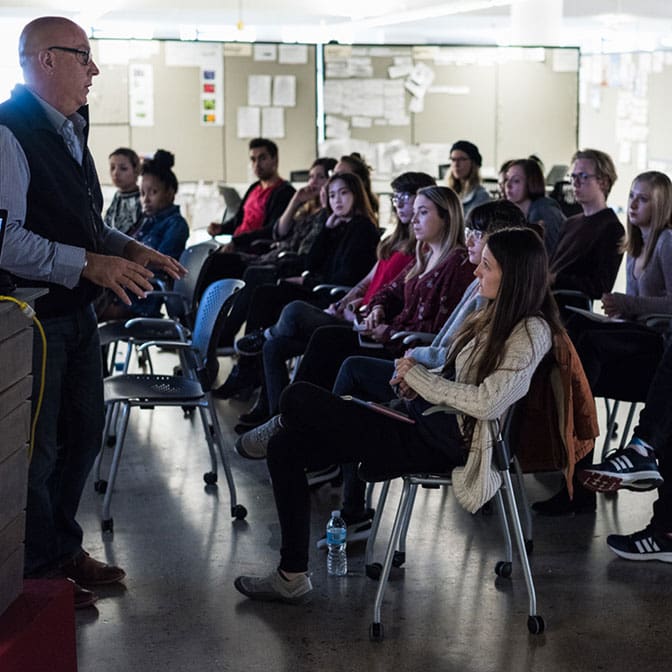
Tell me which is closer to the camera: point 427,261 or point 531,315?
point 531,315

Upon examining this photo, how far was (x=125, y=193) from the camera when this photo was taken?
21.1 feet

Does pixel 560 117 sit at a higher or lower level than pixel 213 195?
higher

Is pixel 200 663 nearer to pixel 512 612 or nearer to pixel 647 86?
pixel 512 612

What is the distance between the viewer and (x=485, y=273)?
10.5 ft

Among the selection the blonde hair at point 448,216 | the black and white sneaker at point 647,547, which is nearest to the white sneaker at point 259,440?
the blonde hair at point 448,216

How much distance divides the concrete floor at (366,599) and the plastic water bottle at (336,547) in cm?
4

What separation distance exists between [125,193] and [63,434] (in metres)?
3.24

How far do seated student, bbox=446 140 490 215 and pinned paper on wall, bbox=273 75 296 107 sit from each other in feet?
7.73

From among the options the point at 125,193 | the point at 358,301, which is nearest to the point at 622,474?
the point at 358,301

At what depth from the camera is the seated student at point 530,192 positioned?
18.6ft

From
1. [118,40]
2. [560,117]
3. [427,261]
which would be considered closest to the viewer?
[427,261]

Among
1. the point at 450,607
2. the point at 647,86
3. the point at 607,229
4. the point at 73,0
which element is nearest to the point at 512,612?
the point at 450,607

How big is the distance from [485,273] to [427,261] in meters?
1.22

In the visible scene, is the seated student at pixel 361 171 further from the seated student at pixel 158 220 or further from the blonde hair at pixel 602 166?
the blonde hair at pixel 602 166
